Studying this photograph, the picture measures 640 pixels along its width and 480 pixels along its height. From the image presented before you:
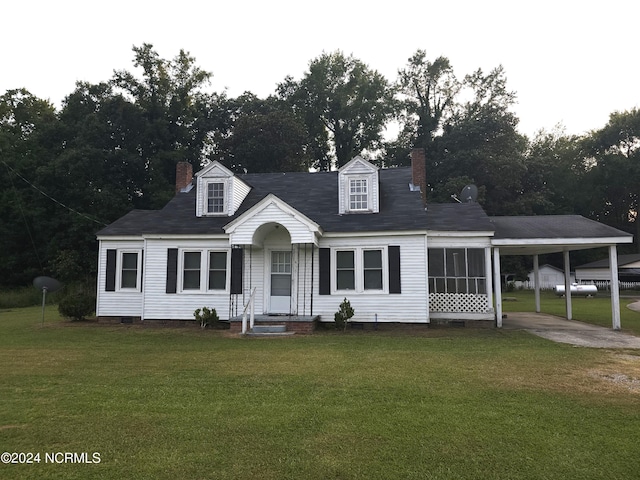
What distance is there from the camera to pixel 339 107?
50719 mm

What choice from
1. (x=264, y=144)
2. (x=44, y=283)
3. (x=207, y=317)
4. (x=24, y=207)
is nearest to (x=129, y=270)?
(x=44, y=283)

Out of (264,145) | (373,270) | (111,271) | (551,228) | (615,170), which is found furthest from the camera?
(615,170)

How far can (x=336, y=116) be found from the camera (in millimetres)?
51031

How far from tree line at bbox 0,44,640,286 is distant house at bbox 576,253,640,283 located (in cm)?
802

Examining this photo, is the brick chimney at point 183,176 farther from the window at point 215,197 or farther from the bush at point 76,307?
the bush at point 76,307

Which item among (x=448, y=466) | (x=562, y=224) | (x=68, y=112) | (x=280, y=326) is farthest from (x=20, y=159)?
(x=448, y=466)

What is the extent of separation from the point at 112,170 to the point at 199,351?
3230 centimetres

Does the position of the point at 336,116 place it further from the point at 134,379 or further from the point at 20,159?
the point at 134,379

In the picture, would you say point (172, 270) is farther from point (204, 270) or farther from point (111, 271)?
point (111, 271)

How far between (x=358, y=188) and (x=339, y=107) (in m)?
36.1

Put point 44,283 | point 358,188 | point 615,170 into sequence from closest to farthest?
point 44,283 → point 358,188 → point 615,170

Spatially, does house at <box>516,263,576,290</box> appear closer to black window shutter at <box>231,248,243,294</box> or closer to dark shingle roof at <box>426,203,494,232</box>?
dark shingle roof at <box>426,203,494,232</box>

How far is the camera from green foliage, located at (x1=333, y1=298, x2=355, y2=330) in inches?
579

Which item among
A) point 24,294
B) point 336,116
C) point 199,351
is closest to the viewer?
point 199,351
